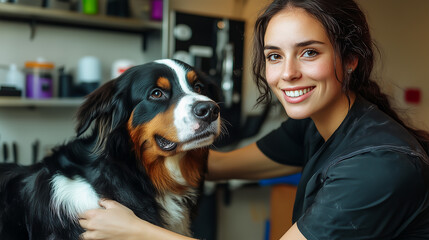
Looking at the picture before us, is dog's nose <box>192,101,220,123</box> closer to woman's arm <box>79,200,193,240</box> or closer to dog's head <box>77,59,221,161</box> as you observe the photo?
dog's head <box>77,59,221,161</box>

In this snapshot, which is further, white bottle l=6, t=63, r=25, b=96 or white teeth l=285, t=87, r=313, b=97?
white bottle l=6, t=63, r=25, b=96

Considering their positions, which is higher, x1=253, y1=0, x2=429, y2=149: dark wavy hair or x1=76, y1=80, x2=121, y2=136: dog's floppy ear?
x1=253, y1=0, x2=429, y2=149: dark wavy hair

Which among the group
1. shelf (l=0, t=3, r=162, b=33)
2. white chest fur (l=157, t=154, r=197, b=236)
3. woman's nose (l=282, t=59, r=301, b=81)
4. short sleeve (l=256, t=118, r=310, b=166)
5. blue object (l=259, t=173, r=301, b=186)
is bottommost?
blue object (l=259, t=173, r=301, b=186)

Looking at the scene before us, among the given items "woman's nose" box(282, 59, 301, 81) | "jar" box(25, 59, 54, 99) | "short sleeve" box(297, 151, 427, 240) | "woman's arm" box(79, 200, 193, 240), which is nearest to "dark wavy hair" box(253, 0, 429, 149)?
"woman's nose" box(282, 59, 301, 81)

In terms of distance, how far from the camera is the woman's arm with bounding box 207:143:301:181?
5.38 ft

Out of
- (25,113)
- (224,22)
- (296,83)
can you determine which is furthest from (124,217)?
(224,22)

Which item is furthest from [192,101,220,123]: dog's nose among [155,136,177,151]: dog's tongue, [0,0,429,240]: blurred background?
[0,0,429,240]: blurred background

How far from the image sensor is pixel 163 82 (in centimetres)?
135

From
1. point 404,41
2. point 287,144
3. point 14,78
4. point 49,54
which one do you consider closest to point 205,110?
point 287,144

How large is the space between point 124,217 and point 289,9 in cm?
74

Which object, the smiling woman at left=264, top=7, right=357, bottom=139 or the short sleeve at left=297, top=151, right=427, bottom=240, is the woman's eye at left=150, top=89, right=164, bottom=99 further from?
the short sleeve at left=297, top=151, right=427, bottom=240

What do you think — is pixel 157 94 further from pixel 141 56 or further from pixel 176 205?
pixel 141 56

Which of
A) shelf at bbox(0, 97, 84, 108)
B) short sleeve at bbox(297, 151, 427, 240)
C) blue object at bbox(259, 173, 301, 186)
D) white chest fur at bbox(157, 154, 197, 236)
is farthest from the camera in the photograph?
blue object at bbox(259, 173, 301, 186)

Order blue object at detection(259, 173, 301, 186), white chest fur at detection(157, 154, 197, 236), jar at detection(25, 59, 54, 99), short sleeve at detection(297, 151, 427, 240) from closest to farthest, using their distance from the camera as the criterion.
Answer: short sleeve at detection(297, 151, 427, 240) → white chest fur at detection(157, 154, 197, 236) → jar at detection(25, 59, 54, 99) → blue object at detection(259, 173, 301, 186)
